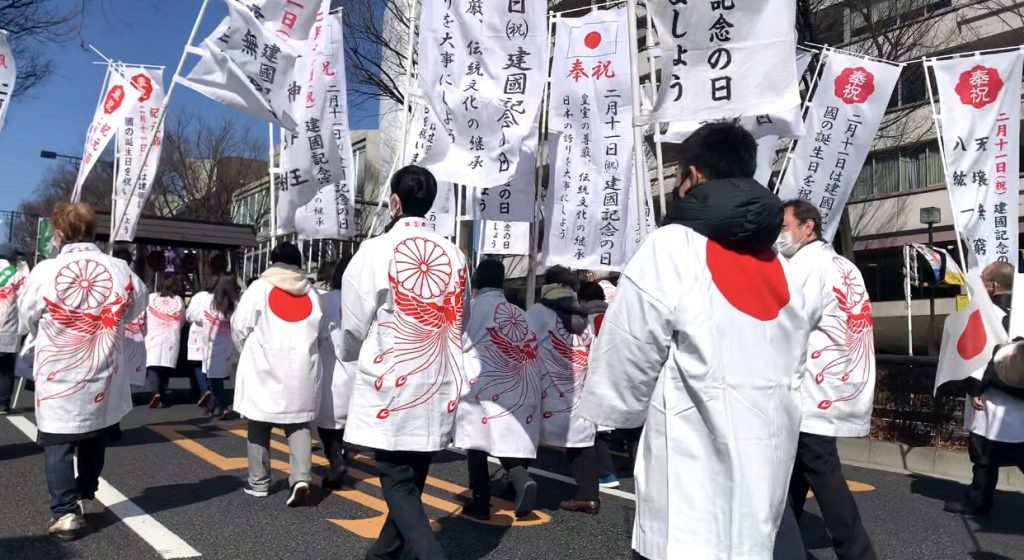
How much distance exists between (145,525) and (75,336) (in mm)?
1171

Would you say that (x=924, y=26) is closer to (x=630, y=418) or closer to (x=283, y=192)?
(x=283, y=192)

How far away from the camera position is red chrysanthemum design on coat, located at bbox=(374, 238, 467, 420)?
360 centimetres

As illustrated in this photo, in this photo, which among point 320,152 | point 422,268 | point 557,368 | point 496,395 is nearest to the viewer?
point 422,268

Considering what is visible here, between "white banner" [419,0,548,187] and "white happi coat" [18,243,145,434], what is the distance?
2.78 meters

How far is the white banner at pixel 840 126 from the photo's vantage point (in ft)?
27.5

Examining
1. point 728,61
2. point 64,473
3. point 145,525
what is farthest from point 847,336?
point 64,473

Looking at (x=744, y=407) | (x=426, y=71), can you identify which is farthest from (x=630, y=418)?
(x=426, y=71)

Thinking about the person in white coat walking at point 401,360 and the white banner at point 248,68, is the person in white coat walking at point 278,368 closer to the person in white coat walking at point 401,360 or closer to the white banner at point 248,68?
the white banner at point 248,68

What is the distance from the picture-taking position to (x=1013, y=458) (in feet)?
18.3

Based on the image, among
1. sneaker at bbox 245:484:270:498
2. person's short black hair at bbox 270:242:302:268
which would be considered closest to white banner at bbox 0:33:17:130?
person's short black hair at bbox 270:242:302:268

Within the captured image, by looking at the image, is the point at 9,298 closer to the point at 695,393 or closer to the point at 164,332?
the point at 164,332

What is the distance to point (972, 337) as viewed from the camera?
5.31 m

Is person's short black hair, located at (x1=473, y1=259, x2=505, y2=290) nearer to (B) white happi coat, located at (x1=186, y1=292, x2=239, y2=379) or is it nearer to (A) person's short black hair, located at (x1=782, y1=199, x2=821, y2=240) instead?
(A) person's short black hair, located at (x1=782, y1=199, x2=821, y2=240)

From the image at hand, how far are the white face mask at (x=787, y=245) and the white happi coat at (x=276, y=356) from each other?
3.19 meters
